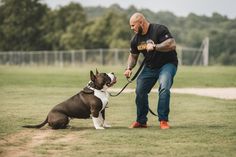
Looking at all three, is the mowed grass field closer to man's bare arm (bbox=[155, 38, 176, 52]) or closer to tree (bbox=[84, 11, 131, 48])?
man's bare arm (bbox=[155, 38, 176, 52])

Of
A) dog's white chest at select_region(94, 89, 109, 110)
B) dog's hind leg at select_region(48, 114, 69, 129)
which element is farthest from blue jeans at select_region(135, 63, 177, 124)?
dog's hind leg at select_region(48, 114, 69, 129)

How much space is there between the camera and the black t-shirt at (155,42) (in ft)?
39.1

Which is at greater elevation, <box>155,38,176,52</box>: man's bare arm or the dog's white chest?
<box>155,38,176,52</box>: man's bare arm

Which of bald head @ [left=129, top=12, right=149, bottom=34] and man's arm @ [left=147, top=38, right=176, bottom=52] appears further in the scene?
bald head @ [left=129, top=12, right=149, bottom=34]

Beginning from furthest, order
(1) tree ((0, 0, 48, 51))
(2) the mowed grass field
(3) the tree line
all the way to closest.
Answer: (1) tree ((0, 0, 48, 51)) < (3) the tree line < (2) the mowed grass field

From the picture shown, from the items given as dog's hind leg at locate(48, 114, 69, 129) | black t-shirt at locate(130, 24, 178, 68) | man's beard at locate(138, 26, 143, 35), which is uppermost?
man's beard at locate(138, 26, 143, 35)

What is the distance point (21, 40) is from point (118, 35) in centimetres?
1483

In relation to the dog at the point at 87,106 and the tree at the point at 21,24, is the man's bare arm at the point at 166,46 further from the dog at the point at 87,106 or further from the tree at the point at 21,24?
the tree at the point at 21,24

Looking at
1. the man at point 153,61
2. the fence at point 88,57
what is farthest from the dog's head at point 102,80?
the fence at point 88,57

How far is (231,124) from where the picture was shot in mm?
12742

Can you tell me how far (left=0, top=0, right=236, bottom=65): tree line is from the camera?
75.5 metres

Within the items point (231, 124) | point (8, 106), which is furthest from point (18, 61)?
point (231, 124)

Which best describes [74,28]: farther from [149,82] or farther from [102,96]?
[102,96]

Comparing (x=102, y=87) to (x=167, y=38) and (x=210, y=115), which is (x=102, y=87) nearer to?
(x=167, y=38)
